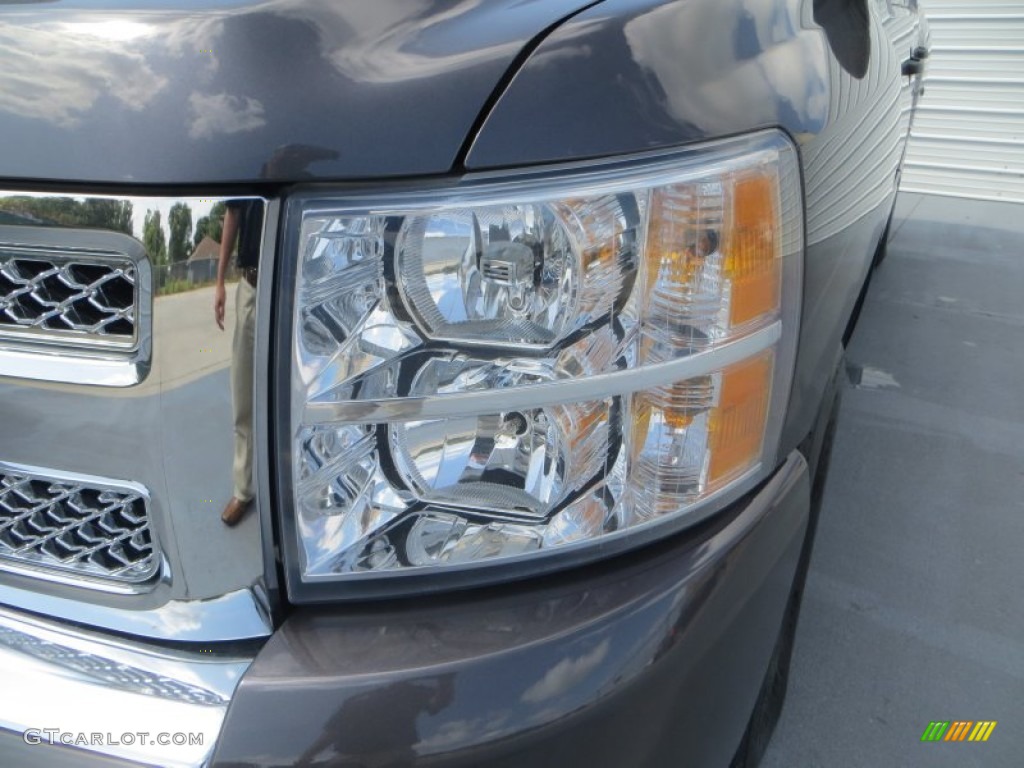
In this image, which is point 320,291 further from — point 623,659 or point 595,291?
point 623,659

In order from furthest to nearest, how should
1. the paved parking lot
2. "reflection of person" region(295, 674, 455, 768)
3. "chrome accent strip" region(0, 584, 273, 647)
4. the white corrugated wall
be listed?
the white corrugated wall < the paved parking lot < "chrome accent strip" region(0, 584, 273, 647) < "reflection of person" region(295, 674, 455, 768)

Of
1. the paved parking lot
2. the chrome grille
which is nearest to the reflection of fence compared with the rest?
the chrome grille

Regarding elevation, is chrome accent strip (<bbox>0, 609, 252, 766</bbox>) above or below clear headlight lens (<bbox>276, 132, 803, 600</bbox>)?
below

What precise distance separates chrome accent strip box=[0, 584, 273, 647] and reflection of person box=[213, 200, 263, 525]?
0.18 m

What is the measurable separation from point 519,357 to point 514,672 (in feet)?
1.12

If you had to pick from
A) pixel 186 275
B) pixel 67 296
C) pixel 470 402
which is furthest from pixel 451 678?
pixel 67 296

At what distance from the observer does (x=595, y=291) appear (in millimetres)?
941

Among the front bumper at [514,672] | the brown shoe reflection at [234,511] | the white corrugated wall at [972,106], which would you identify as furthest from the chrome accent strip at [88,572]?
the white corrugated wall at [972,106]

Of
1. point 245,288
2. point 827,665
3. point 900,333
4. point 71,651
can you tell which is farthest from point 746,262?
point 900,333

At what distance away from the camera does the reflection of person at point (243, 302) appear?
92 cm

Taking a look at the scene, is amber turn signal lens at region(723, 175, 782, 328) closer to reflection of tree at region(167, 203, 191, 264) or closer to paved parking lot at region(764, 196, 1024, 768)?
reflection of tree at region(167, 203, 191, 264)

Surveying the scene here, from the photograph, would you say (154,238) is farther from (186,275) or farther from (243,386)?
(243,386)

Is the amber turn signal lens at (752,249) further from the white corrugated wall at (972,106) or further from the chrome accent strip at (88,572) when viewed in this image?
the white corrugated wall at (972,106)

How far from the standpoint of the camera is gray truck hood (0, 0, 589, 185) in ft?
2.98
